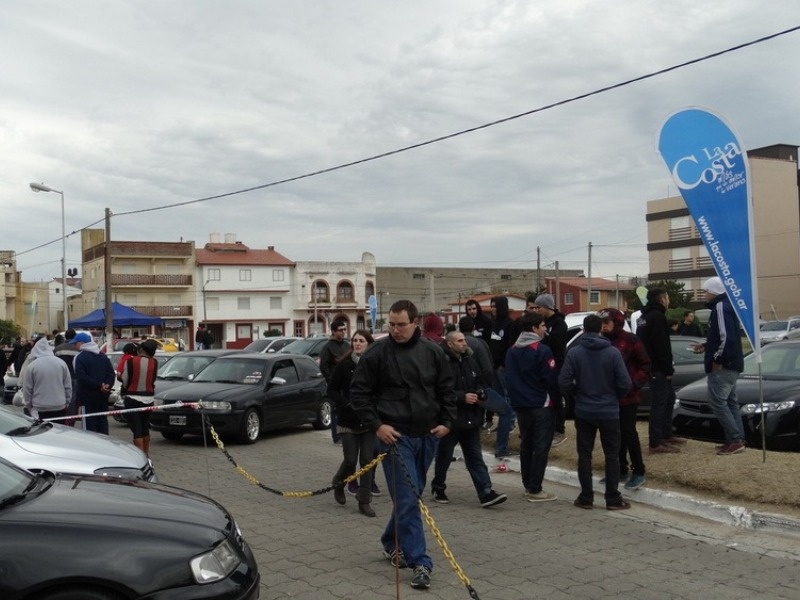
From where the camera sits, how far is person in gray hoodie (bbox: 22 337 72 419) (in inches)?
411

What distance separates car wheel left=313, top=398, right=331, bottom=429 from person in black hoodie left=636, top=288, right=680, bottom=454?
24.2 feet

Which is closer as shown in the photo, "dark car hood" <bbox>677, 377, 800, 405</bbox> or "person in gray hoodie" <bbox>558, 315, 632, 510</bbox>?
"person in gray hoodie" <bbox>558, 315, 632, 510</bbox>

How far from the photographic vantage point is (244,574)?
4184mm

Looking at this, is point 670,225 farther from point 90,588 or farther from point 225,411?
point 90,588

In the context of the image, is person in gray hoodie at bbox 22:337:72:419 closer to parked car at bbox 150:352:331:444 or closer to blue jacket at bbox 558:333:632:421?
parked car at bbox 150:352:331:444

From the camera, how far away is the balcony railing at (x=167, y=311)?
7500 centimetres

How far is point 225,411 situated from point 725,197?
323 inches

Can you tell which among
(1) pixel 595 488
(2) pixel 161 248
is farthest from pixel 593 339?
(2) pixel 161 248

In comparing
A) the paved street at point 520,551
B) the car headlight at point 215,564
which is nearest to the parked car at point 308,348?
the paved street at point 520,551

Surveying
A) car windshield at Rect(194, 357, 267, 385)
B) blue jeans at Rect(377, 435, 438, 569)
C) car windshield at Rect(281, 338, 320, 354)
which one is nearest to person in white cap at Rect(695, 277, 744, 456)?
blue jeans at Rect(377, 435, 438, 569)

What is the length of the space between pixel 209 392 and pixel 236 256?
67496 mm

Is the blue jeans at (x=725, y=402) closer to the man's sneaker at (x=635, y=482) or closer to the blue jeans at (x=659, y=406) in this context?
the blue jeans at (x=659, y=406)

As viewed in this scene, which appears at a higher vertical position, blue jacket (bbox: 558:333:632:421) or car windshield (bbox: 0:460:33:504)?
blue jacket (bbox: 558:333:632:421)

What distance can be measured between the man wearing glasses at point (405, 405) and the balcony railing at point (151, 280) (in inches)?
2872
